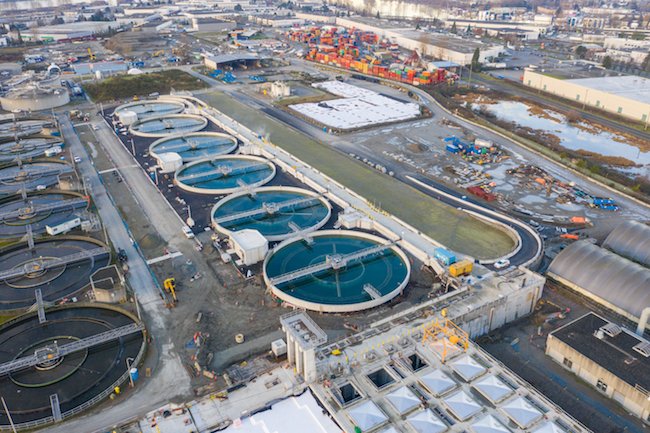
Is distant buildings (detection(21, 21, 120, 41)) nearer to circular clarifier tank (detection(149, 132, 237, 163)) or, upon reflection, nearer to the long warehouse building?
circular clarifier tank (detection(149, 132, 237, 163))

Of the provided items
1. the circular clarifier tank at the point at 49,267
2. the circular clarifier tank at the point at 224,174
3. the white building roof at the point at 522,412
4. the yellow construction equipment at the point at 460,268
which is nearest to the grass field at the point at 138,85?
the circular clarifier tank at the point at 224,174

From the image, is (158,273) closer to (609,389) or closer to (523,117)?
(609,389)

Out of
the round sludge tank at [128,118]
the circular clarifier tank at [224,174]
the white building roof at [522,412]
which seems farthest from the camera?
the round sludge tank at [128,118]

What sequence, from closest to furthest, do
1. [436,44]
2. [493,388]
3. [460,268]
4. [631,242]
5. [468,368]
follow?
[493,388]
[468,368]
[460,268]
[631,242]
[436,44]

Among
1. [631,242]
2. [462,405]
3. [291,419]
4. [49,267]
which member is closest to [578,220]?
[631,242]

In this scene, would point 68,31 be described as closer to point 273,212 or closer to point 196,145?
point 196,145

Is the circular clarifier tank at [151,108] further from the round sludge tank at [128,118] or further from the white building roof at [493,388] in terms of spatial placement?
the white building roof at [493,388]

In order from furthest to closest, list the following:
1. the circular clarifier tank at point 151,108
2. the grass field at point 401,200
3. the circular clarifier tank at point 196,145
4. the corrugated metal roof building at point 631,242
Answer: the circular clarifier tank at point 151,108, the circular clarifier tank at point 196,145, the grass field at point 401,200, the corrugated metal roof building at point 631,242

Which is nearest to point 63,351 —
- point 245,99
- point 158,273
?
point 158,273
